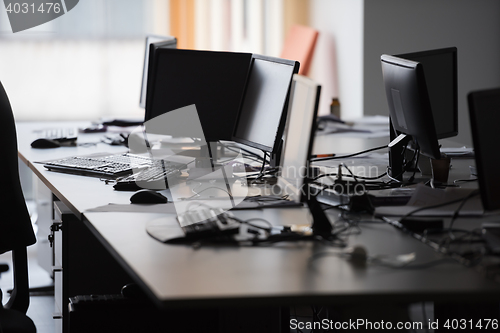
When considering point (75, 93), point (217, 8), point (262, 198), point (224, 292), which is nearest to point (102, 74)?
point (75, 93)

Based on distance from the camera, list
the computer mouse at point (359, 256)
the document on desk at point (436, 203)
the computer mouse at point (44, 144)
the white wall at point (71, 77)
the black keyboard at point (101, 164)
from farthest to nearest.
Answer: the white wall at point (71, 77) → the computer mouse at point (44, 144) → the black keyboard at point (101, 164) → the document on desk at point (436, 203) → the computer mouse at point (359, 256)

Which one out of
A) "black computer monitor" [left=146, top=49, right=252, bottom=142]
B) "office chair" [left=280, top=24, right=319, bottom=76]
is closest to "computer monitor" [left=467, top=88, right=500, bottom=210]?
"black computer monitor" [left=146, top=49, right=252, bottom=142]

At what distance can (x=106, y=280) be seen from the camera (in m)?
1.98

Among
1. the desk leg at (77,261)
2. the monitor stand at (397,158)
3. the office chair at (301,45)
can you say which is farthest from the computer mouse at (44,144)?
the office chair at (301,45)

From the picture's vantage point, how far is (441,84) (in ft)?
6.71

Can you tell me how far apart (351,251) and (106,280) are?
1.07 metres

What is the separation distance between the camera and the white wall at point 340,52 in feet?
14.9

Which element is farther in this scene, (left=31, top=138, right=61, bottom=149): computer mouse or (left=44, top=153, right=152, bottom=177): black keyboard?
(left=31, top=138, right=61, bottom=149): computer mouse

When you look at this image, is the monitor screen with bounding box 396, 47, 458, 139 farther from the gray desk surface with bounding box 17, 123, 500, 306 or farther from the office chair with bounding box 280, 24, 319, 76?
the office chair with bounding box 280, 24, 319, 76

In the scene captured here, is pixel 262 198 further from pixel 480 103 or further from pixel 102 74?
pixel 102 74

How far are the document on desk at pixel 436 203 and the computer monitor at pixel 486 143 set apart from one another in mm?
209

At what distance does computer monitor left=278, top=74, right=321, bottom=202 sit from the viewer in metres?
1.31

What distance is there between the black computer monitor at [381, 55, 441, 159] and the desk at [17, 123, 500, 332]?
0.40 metres

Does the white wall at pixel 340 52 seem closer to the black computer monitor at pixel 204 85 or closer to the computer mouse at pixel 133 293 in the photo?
the black computer monitor at pixel 204 85
